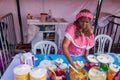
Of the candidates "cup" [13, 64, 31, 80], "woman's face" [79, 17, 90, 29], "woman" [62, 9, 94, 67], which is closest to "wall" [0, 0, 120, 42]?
"woman" [62, 9, 94, 67]

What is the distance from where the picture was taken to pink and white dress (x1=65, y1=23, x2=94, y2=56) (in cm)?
136

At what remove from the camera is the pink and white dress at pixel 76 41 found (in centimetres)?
136

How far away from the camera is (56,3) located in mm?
2885

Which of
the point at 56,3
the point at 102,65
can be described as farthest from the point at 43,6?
the point at 102,65

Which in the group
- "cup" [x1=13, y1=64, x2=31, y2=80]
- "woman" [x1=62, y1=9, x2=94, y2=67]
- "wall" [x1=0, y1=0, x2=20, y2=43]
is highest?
"wall" [x1=0, y1=0, x2=20, y2=43]

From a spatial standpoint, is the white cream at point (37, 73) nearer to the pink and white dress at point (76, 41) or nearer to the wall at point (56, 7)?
the pink and white dress at point (76, 41)

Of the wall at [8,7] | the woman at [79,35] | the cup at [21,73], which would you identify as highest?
the wall at [8,7]

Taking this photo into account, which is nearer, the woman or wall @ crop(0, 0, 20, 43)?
the woman

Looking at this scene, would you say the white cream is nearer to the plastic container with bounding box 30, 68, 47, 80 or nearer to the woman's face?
the plastic container with bounding box 30, 68, 47, 80

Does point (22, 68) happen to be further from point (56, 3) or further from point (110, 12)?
point (110, 12)

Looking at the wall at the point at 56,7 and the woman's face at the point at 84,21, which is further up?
the wall at the point at 56,7

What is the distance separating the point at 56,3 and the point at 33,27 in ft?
2.58

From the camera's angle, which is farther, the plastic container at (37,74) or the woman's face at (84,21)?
the woman's face at (84,21)

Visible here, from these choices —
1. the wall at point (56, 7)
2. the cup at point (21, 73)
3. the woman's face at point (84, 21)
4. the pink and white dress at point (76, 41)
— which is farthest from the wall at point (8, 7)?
the cup at point (21, 73)
